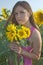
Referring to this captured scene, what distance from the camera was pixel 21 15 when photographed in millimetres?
2572

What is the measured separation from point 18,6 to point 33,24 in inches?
8.7

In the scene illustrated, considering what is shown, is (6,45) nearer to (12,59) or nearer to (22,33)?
(12,59)

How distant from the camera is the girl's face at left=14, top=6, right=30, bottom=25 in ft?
8.39

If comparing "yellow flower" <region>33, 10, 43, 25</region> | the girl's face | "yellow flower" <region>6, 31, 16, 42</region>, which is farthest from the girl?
"yellow flower" <region>33, 10, 43, 25</region>

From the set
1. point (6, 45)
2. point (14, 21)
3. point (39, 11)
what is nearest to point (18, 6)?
point (14, 21)

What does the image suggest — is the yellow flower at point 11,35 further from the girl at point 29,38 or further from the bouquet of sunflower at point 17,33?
the girl at point 29,38

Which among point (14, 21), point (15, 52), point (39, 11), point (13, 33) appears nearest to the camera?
point (13, 33)

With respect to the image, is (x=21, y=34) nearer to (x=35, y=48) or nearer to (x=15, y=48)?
(x=15, y=48)

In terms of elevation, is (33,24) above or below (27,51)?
above

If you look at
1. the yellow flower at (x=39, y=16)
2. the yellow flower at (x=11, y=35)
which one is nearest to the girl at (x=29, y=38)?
the yellow flower at (x=11, y=35)

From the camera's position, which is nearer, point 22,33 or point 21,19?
point 22,33

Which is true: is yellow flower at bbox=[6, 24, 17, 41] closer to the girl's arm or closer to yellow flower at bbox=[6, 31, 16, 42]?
yellow flower at bbox=[6, 31, 16, 42]

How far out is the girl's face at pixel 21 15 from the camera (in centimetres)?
256

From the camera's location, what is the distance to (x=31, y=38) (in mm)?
2590
